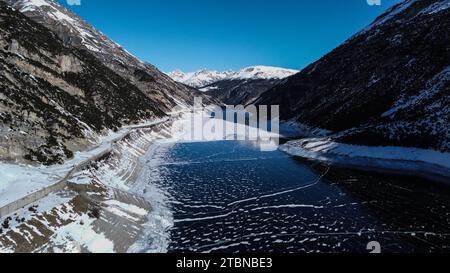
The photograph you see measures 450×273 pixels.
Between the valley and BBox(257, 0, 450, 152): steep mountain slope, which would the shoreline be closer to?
the valley

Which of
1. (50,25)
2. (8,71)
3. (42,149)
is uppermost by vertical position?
(50,25)

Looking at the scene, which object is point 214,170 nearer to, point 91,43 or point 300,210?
point 300,210

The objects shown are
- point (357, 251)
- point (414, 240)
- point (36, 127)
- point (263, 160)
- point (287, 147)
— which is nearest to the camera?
point (357, 251)

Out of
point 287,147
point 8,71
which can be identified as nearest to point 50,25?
point 8,71

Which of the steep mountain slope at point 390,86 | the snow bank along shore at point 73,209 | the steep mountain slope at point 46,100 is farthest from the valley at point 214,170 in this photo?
the steep mountain slope at point 390,86

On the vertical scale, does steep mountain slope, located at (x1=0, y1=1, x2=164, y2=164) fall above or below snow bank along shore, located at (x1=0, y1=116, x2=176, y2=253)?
above

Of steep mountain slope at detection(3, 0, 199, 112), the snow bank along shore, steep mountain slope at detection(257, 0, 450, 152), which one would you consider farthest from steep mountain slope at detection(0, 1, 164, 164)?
steep mountain slope at detection(3, 0, 199, 112)

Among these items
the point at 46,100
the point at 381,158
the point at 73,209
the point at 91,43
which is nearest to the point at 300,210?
the point at 73,209

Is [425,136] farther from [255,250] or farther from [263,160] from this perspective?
[255,250]
